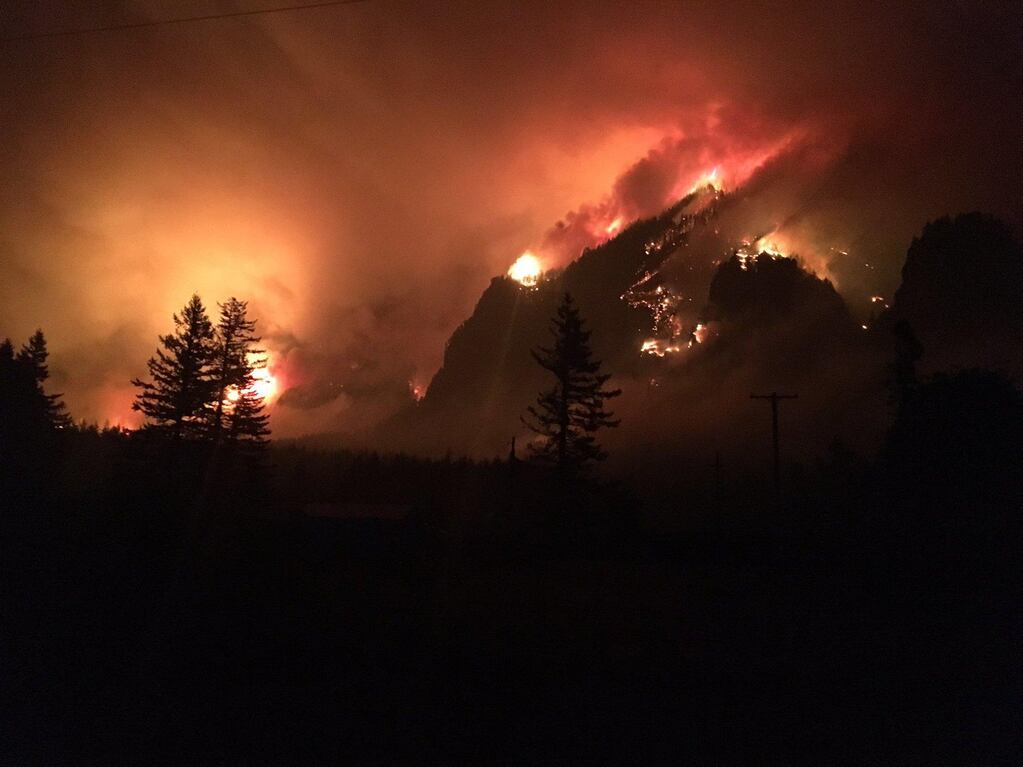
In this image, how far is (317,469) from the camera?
84.2 meters

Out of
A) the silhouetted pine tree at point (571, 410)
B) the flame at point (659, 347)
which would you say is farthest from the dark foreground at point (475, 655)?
the flame at point (659, 347)

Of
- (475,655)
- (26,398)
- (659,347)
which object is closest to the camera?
(475,655)

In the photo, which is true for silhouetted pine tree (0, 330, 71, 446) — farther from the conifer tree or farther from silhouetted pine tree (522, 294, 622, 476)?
silhouetted pine tree (522, 294, 622, 476)

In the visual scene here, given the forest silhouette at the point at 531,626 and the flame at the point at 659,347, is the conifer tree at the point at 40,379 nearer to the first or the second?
the forest silhouette at the point at 531,626

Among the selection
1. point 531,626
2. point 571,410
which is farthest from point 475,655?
point 571,410

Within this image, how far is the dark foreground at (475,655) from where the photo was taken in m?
10.1

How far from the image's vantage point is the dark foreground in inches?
396

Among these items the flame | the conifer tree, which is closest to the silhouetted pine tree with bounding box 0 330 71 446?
the conifer tree

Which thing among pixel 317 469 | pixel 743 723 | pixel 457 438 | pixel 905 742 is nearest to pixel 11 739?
pixel 743 723

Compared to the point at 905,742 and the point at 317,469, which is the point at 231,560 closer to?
the point at 905,742

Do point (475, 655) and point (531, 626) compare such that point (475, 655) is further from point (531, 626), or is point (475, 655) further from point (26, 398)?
point (26, 398)

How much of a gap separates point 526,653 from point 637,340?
11447 centimetres

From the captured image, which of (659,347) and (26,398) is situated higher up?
(659,347)

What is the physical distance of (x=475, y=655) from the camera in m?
13.9
